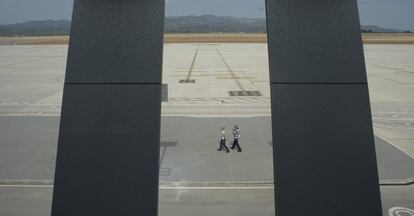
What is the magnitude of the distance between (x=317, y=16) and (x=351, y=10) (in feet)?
1.42

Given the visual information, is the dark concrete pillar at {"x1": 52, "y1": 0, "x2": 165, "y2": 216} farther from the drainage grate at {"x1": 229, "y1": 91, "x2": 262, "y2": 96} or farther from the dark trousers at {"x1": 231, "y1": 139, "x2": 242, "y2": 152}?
the drainage grate at {"x1": 229, "y1": 91, "x2": 262, "y2": 96}

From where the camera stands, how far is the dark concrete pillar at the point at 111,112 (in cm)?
432

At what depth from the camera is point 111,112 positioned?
443 centimetres

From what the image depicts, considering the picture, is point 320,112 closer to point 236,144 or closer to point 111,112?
point 111,112

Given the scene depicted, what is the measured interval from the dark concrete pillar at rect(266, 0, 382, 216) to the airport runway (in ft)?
18.3

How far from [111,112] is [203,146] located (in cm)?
1134

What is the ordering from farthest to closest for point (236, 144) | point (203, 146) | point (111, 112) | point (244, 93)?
1. point (244, 93)
2. point (203, 146)
3. point (236, 144)
4. point (111, 112)

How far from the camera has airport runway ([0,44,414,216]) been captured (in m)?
10.6

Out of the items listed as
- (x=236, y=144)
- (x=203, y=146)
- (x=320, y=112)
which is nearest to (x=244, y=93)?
(x=203, y=146)

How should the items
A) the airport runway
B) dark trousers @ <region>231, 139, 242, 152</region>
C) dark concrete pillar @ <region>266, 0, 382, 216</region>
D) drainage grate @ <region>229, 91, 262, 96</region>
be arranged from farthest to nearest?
drainage grate @ <region>229, 91, 262, 96</region> < dark trousers @ <region>231, 139, 242, 152</region> < the airport runway < dark concrete pillar @ <region>266, 0, 382, 216</region>

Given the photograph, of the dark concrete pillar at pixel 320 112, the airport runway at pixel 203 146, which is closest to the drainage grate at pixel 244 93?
the airport runway at pixel 203 146

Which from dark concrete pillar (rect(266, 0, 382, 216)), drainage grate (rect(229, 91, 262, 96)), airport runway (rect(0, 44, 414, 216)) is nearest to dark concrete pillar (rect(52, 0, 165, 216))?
dark concrete pillar (rect(266, 0, 382, 216))

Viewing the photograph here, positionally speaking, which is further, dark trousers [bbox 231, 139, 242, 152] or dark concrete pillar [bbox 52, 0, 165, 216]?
dark trousers [bbox 231, 139, 242, 152]

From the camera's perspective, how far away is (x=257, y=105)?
79.3 feet
